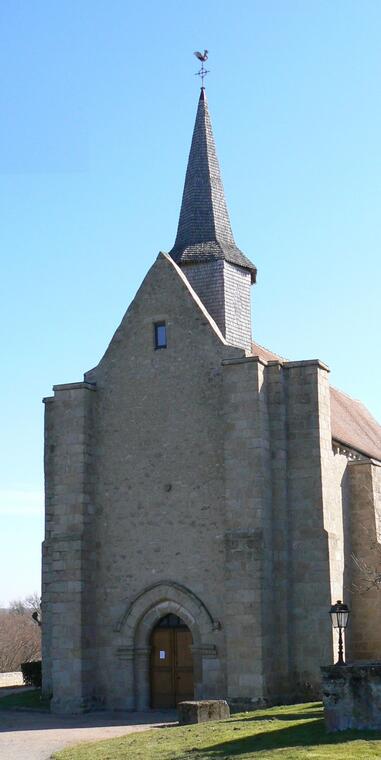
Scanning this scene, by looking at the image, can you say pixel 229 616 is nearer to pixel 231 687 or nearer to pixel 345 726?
pixel 231 687

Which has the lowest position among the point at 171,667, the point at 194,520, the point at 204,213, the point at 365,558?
the point at 171,667

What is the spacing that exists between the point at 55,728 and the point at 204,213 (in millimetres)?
14434

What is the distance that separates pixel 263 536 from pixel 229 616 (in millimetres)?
1943

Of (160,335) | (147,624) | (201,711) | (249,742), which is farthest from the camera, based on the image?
(160,335)

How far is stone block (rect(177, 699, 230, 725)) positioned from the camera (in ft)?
64.3

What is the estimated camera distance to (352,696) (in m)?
15.4

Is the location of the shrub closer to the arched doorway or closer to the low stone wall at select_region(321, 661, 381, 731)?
the arched doorway

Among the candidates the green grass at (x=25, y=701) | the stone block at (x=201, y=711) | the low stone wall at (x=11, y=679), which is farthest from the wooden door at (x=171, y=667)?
the low stone wall at (x=11, y=679)

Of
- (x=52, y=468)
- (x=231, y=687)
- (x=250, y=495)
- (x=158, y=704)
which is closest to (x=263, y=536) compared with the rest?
(x=250, y=495)

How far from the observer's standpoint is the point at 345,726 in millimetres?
15367

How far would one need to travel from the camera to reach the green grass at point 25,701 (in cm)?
2544

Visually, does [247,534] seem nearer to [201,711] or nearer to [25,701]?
[201,711]

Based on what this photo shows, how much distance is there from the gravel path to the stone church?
842mm

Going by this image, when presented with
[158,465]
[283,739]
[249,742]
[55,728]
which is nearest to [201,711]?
[55,728]
